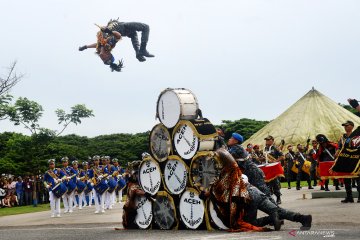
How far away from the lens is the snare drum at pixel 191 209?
13539 mm

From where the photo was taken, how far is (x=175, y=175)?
14289 mm

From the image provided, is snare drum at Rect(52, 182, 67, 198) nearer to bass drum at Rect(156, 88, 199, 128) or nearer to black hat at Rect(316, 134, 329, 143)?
black hat at Rect(316, 134, 329, 143)

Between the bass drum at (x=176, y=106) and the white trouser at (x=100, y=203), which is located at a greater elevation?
the bass drum at (x=176, y=106)

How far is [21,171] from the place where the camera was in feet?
130

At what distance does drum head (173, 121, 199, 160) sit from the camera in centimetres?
1380

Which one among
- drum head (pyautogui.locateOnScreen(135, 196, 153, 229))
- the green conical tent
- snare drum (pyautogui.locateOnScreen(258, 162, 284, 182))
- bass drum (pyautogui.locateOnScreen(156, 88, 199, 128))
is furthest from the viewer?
the green conical tent

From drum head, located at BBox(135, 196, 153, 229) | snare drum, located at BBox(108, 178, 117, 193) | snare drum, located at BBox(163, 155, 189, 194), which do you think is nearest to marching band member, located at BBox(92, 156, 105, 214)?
snare drum, located at BBox(108, 178, 117, 193)

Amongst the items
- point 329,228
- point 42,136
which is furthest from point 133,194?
point 42,136

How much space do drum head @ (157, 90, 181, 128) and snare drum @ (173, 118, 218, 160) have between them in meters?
0.23

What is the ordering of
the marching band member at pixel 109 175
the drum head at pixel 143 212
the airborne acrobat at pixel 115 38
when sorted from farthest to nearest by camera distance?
the marching band member at pixel 109 175
the airborne acrobat at pixel 115 38
the drum head at pixel 143 212

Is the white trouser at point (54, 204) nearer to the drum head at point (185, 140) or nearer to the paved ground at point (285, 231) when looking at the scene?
the paved ground at point (285, 231)

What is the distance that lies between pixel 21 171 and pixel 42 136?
2437 mm

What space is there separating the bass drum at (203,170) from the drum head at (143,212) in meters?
1.66

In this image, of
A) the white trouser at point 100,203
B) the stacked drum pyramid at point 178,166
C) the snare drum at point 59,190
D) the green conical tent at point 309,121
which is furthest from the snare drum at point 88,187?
the green conical tent at point 309,121
